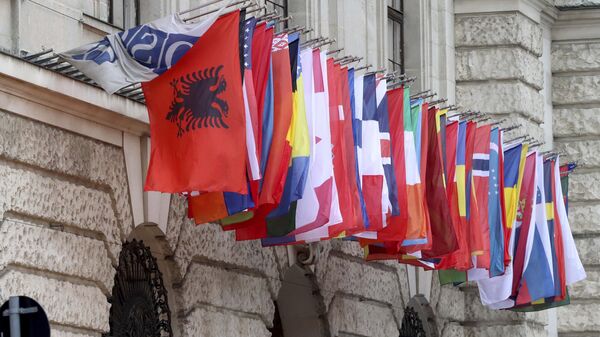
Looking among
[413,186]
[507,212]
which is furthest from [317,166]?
[507,212]

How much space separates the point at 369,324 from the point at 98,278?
21.8ft

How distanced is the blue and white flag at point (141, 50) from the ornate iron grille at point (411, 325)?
8621 mm

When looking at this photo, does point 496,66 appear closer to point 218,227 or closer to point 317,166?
point 218,227

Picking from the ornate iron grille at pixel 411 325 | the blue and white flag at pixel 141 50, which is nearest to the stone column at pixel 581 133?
the ornate iron grille at pixel 411 325

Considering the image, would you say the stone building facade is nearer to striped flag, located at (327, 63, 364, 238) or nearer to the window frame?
the window frame

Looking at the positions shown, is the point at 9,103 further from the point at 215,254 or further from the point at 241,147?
the point at 215,254

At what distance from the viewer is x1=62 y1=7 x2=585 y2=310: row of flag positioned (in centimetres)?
1864

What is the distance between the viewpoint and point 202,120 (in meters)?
18.7

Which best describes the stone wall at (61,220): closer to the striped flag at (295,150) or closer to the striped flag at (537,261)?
the striped flag at (295,150)

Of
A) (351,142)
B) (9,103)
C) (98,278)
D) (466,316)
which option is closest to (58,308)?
(98,278)

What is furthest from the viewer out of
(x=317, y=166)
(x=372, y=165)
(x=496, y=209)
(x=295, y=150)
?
(x=496, y=209)

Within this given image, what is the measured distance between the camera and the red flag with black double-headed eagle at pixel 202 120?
18.5 metres

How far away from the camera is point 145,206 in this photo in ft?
65.8

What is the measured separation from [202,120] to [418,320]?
9113mm
